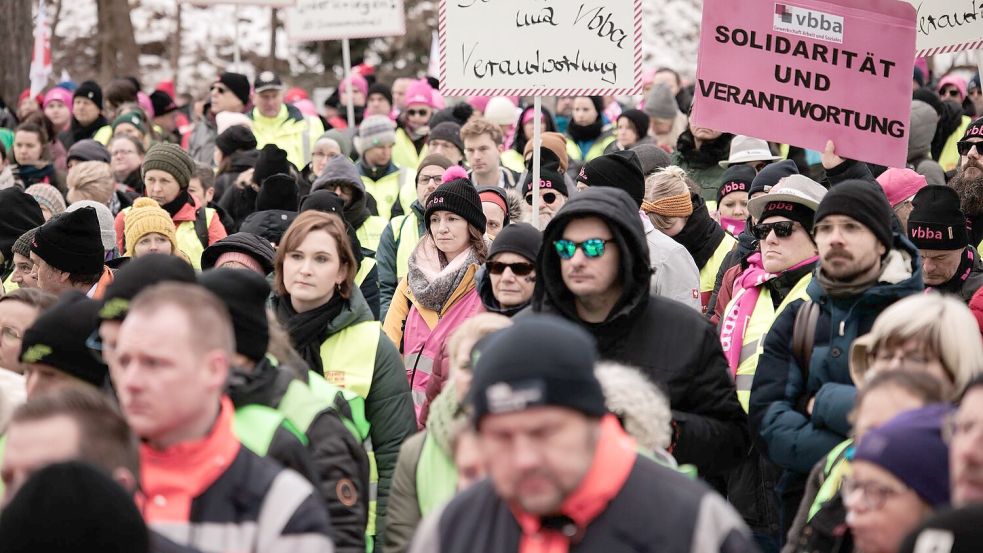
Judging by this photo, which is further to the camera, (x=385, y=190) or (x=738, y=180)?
(x=385, y=190)

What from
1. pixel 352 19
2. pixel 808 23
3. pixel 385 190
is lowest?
pixel 385 190

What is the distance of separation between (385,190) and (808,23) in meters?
5.58

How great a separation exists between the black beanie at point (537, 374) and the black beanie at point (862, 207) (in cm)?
261

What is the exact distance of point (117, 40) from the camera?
100.0 ft

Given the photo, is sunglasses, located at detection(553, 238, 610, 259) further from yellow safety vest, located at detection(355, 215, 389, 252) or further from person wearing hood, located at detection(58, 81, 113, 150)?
person wearing hood, located at detection(58, 81, 113, 150)

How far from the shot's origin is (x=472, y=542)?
3.46m

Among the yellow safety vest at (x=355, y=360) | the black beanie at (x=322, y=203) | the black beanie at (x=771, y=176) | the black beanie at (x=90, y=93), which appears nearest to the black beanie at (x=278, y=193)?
the black beanie at (x=322, y=203)

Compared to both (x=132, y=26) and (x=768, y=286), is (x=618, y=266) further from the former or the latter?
(x=132, y=26)

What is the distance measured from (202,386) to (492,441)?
100cm

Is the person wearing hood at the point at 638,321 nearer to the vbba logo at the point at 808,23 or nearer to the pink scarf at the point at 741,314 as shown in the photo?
the pink scarf at the point at 741,314

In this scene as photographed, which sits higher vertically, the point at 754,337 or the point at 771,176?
the point at 771,176

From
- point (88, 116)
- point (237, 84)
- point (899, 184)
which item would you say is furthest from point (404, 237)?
point (88, 116)

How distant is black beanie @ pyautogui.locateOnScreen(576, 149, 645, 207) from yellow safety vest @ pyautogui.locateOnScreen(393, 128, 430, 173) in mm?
7404

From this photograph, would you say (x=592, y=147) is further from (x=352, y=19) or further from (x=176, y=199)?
(x=176, y=199)
